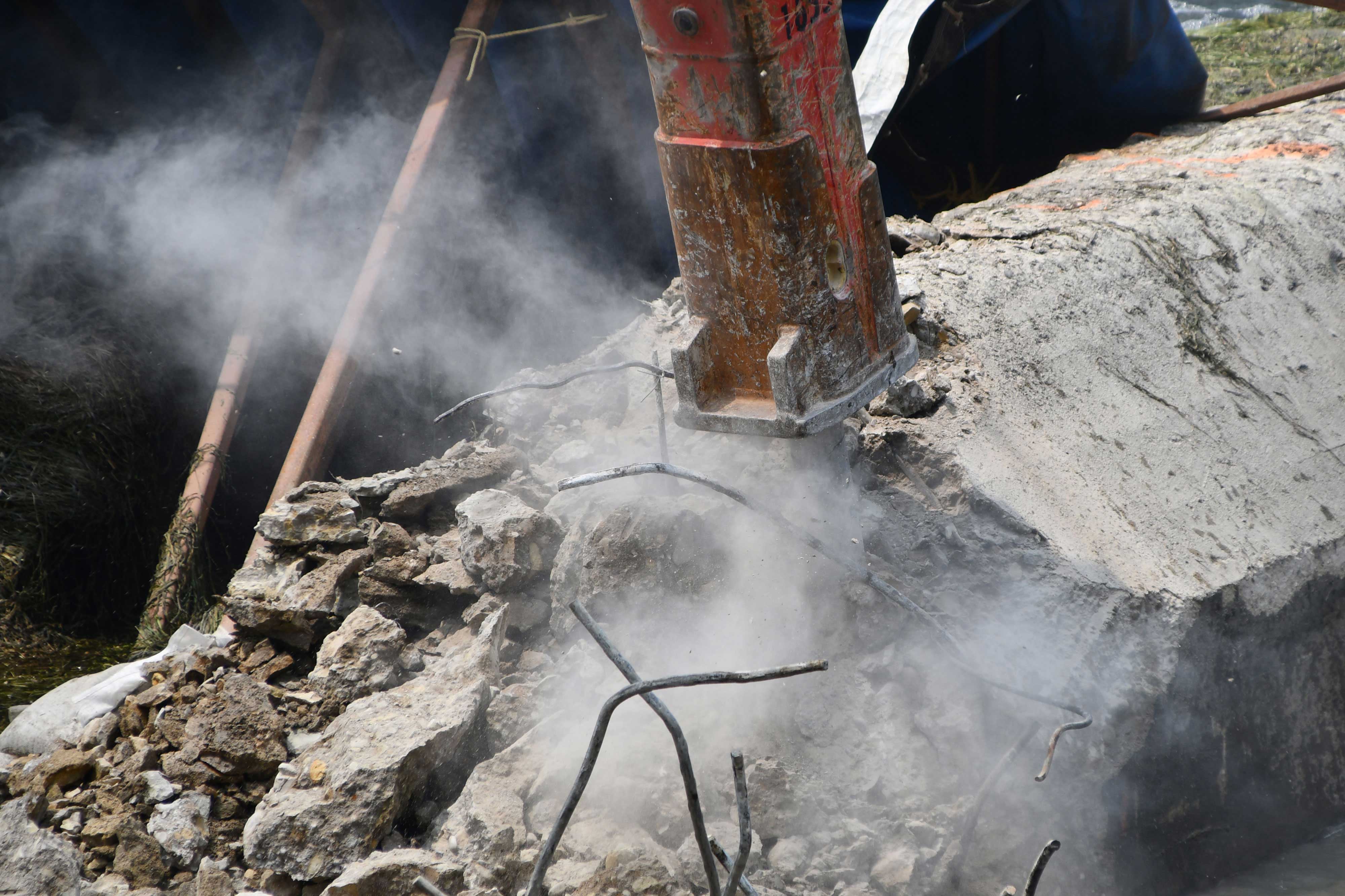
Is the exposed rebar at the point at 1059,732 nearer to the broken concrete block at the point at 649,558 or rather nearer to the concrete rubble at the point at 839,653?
the concrete rubble at the point at 839,653

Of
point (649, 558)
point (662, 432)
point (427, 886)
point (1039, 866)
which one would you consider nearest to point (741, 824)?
point (1039, 866)

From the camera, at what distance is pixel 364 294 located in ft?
11.6

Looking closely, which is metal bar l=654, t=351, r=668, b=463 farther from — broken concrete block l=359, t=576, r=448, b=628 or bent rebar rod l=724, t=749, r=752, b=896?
bent rebar rod l=724, t=749, r=752, b=896

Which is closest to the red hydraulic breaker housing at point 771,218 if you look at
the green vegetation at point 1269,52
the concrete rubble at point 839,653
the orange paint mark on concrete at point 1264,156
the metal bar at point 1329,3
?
the concrete rubble at point 839,653

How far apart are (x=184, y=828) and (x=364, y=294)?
2134 millimetres

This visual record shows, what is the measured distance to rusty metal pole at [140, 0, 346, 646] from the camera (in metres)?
3.49

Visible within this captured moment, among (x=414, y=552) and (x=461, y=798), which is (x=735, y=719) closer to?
(x=461, y=798)

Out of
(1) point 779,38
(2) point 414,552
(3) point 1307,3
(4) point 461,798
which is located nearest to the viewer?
(1) point 779,38

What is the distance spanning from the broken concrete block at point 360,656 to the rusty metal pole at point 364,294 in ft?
3.74

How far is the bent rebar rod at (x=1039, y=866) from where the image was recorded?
1460 millimetres

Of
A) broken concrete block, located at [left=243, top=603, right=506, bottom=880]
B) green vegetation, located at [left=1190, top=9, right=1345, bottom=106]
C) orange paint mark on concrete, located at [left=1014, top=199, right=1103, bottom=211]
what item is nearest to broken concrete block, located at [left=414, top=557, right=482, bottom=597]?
broken concrete block, located at [left=243, top=603, right=506, bottom=880]

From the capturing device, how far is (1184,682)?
6.65 feet

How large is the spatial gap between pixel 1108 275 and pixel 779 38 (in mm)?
A: 1685

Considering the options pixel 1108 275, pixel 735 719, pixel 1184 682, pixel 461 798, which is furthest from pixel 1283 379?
pixel 461 798
